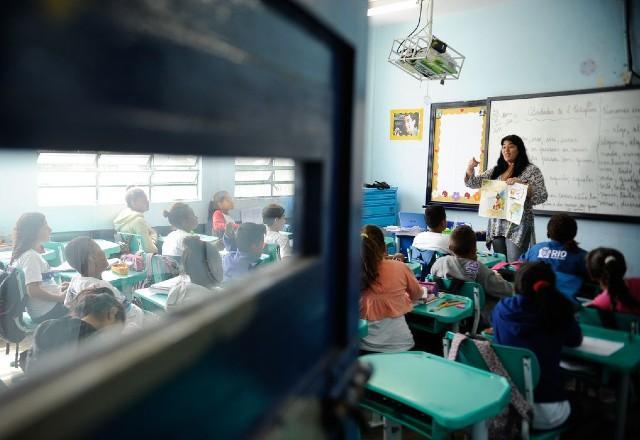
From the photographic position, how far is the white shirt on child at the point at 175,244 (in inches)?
140

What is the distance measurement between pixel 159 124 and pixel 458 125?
18.0 feet

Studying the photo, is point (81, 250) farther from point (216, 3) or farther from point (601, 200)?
point (601, 200)

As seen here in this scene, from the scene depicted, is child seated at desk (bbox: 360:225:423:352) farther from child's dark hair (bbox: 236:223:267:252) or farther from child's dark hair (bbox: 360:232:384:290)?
child's dark hair (bbox: 236:223:267:252)

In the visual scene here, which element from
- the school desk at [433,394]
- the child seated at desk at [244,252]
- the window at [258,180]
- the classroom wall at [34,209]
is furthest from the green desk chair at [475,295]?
the window at [258,180]

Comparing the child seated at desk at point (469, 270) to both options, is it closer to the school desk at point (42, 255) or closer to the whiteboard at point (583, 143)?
the whiteboard at point (583, 143)

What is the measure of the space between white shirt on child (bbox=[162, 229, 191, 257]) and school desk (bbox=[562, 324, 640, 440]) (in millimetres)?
2617

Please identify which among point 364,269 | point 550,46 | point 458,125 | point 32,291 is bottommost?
point 32,291

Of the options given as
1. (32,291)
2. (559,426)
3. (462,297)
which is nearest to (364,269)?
(462,297)

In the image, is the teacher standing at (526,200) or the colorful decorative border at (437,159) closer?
the teacher standing at (526,200)

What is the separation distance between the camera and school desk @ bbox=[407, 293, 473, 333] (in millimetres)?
2539

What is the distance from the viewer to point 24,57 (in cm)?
30

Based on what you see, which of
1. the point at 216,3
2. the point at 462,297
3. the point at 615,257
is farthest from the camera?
the point at 462,297

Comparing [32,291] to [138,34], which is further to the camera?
[32,291]

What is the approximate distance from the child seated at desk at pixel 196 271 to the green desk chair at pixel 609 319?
6.18 ft
